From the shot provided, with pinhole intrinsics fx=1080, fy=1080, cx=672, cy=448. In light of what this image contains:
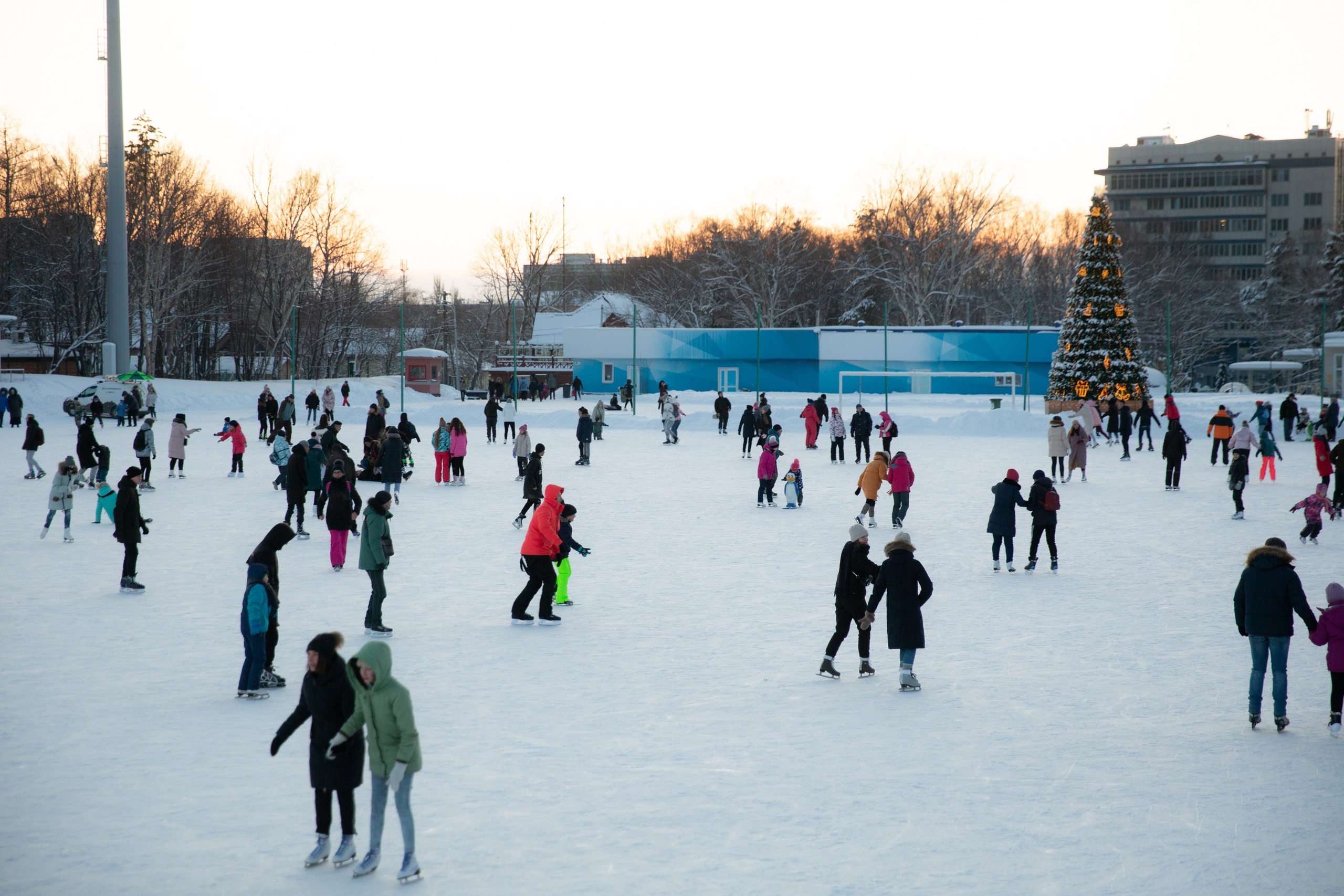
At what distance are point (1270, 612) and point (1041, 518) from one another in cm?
487

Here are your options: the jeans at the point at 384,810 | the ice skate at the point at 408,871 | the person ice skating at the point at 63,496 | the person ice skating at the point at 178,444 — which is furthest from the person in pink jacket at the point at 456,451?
the ice skate at the point at 408,871

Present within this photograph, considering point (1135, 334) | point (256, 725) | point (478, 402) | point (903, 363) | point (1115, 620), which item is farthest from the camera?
point (903, 363)

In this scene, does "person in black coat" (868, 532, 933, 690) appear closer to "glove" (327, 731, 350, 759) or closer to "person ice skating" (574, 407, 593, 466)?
"glove" (327, 731, 350, 759)

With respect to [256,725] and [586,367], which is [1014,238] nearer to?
[586,367]

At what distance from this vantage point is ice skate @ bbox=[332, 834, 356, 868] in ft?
14.9

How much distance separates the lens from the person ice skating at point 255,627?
647 centimetres

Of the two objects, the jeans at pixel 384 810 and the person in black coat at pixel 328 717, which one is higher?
the person in black coat at pixel 328 717

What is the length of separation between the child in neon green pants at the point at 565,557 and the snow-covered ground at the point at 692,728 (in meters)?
0.20

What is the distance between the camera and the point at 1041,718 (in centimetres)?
664

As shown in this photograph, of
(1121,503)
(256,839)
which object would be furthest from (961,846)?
(1121,503)

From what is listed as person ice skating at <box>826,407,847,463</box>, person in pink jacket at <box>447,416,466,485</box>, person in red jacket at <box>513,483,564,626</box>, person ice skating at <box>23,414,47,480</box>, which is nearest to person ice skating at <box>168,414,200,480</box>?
person ice skating at <box>23,414,47,480</box>

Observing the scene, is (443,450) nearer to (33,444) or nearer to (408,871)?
(33,444)

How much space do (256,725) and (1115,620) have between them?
679 cm

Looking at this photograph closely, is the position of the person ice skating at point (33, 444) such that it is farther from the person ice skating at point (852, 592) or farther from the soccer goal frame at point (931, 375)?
the soccer goal frame at point (931, 375)
